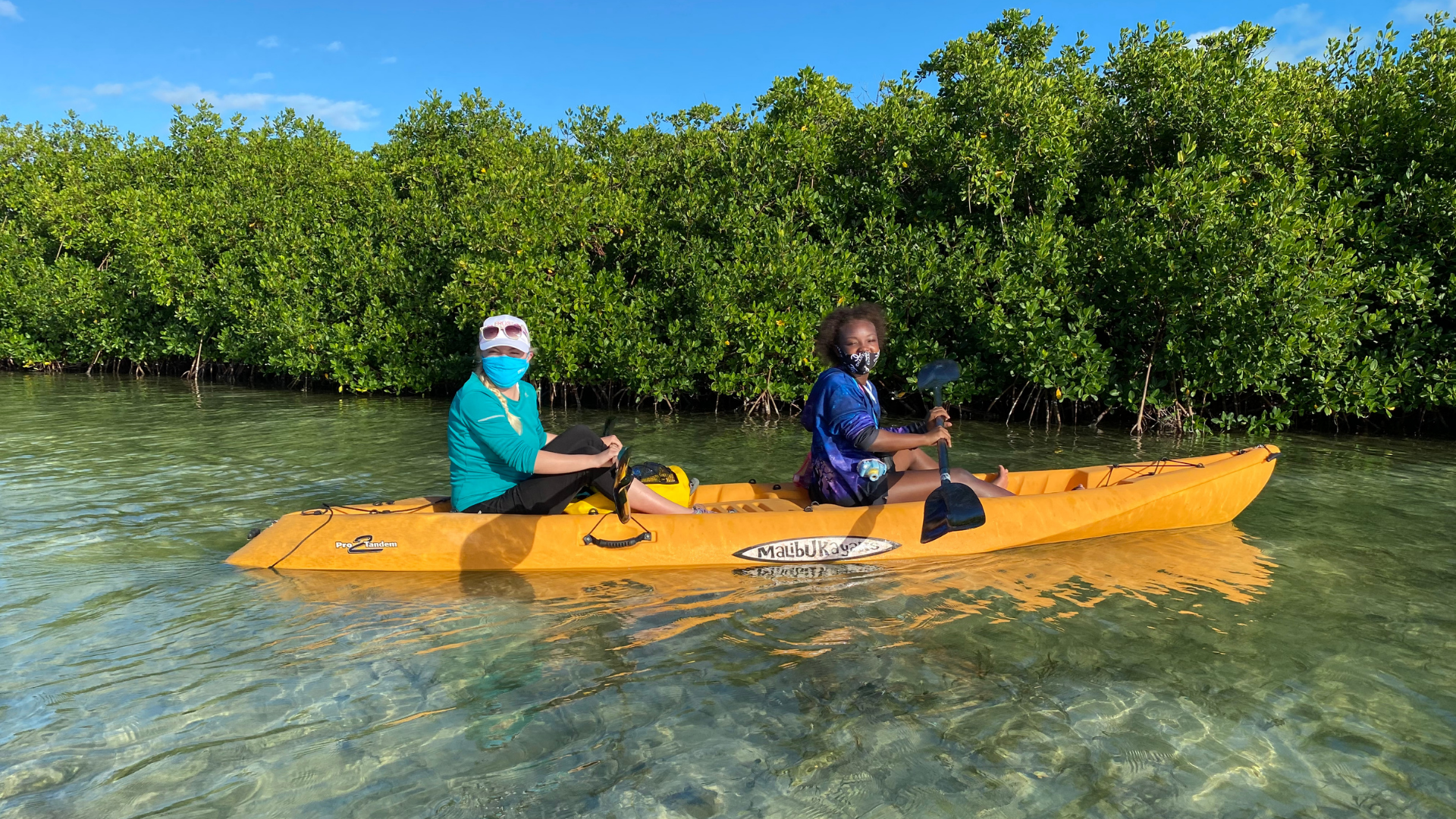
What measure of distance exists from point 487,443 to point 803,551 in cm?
213

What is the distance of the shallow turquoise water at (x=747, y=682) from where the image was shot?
3068 millimetres

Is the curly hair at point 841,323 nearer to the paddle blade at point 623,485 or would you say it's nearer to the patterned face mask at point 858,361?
the patterned face mask at point 858,361

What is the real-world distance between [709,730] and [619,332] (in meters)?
12.8

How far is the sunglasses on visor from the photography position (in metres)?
5.18

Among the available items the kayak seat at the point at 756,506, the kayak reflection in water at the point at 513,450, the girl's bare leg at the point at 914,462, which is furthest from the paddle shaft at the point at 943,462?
the kayak reflection in water at the point at 513,450

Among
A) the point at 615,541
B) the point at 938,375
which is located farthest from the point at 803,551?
the point at 938,375

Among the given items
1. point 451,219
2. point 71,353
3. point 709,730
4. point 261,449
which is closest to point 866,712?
point 709,730

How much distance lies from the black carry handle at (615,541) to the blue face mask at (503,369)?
111 centimetres

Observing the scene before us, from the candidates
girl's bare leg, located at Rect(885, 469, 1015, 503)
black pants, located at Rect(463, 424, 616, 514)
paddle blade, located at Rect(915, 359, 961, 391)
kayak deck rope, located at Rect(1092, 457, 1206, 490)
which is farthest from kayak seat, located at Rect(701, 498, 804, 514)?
kayak deck rope, located at Rect(1092, 457, 1206, 490)

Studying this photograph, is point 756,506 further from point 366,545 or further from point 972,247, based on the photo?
point 972,247

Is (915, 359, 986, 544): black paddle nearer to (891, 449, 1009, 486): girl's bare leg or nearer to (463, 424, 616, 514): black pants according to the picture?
(891, 449, 1009, 486): girl's bare leg

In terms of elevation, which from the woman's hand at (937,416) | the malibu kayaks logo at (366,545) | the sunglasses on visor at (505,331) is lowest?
the malibu kayaks logo at (366,545)

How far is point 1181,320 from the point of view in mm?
11922

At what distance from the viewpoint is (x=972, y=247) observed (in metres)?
13.6
